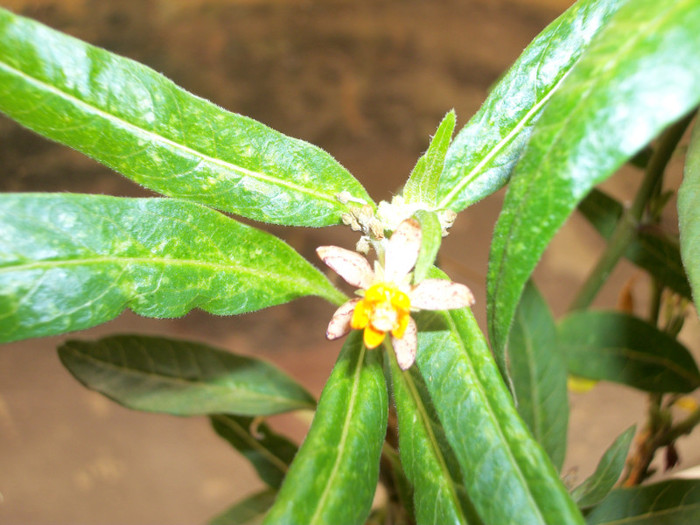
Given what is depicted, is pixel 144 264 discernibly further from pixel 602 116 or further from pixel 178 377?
pixel 178 377

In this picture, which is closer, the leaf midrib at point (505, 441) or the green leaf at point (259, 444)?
the leaf midrib at point (505, 441)

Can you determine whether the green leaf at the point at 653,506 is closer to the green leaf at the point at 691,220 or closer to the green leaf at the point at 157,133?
the green leaf at the point at 691,220

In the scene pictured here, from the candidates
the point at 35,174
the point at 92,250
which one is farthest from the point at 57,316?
the point at 35,174

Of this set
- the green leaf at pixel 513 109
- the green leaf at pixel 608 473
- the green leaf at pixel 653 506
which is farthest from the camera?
the green leaf at pixel 653 506

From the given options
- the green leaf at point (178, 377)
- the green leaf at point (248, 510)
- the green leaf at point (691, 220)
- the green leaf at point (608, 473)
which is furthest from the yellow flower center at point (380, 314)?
the green leaf at point (248, 510)

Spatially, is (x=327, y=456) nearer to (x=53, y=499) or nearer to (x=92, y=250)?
(x=92, y=250)

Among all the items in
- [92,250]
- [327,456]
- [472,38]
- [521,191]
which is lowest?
[327,456]

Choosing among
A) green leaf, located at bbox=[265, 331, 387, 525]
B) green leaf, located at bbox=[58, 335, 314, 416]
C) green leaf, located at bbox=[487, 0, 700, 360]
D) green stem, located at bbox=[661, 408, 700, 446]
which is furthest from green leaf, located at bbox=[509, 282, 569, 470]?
green leaf, located at bbox=[487, 0, 700, 360]
